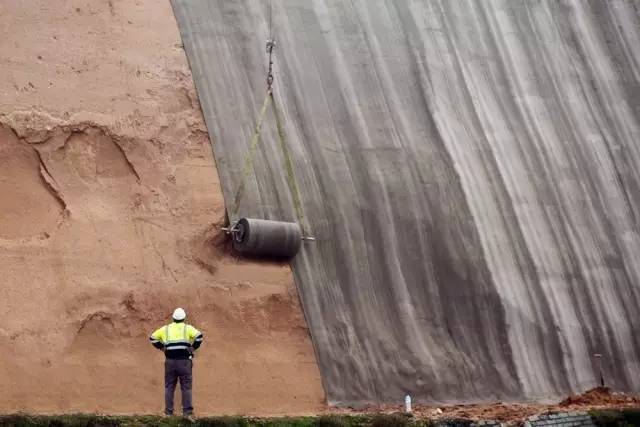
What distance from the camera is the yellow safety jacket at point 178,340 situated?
13438 mm

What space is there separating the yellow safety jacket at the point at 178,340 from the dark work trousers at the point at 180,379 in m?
0.08

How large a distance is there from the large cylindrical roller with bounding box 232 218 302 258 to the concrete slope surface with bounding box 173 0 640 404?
0.39 meters

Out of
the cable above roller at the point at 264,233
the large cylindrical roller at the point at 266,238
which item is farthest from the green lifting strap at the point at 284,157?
the large cylindrical roller at the point at 266,238

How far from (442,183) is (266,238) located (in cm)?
356

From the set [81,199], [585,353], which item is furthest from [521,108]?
[81,199]

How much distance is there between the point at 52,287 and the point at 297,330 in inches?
123

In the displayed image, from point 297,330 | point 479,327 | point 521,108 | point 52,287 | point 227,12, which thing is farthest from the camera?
point 521,108

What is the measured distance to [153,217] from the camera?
15844 millimetres

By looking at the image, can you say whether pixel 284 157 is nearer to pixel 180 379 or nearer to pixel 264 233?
pixel 264 233

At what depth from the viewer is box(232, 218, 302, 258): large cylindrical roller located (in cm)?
1580

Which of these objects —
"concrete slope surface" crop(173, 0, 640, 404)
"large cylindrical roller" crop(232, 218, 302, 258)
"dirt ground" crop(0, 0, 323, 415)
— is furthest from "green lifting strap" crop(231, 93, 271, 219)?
"large cylindrical roller" crop(232, 218, 302, 258)

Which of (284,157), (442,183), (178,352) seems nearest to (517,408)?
(442,183)

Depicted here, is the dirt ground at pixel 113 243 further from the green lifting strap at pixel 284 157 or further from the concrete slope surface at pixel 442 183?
the concrete slope surface at pixel 442 183

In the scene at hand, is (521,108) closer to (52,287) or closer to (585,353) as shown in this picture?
(585,353)
